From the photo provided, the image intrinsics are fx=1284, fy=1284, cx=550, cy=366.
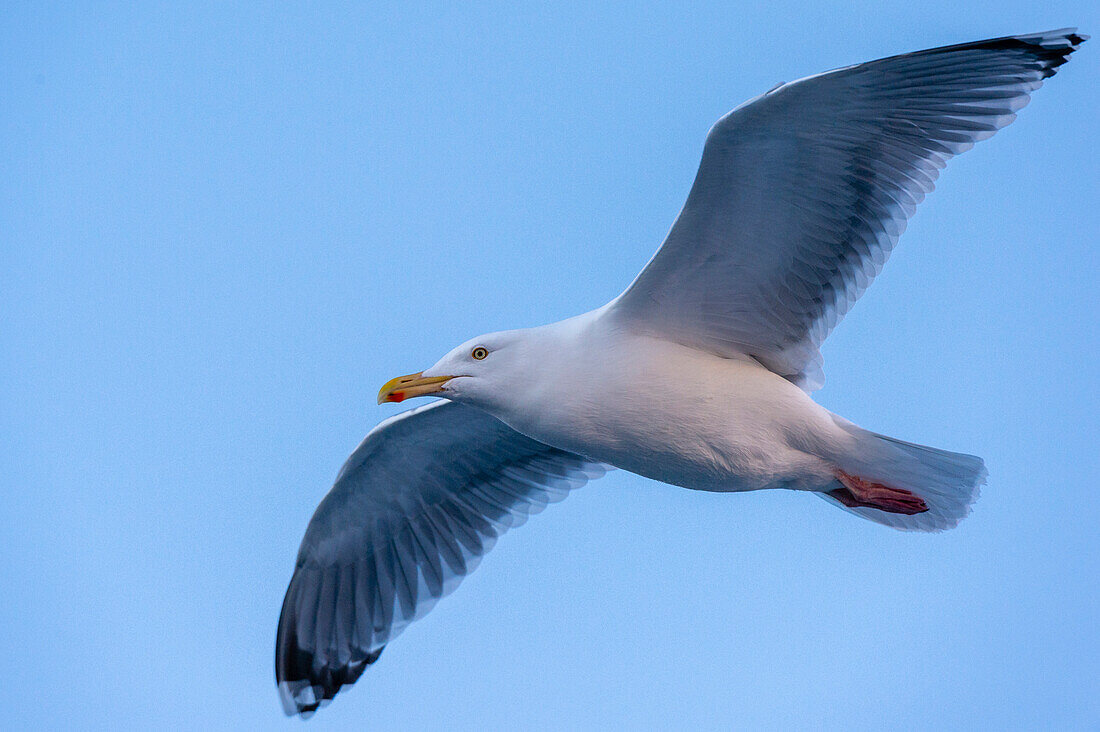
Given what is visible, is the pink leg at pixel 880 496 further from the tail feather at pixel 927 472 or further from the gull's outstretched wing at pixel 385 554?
the gull's outstretched wing at pixel 385 554

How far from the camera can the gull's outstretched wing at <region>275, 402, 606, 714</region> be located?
637 centimetres

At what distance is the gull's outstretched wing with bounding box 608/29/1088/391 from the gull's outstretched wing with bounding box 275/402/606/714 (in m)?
1.46

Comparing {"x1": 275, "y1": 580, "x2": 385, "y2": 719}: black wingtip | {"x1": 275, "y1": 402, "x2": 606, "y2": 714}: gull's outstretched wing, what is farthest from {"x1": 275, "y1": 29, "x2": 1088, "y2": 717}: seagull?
{"x1": 275, "y1": 580, "x2": 385, "y2": 719}: black wingtip

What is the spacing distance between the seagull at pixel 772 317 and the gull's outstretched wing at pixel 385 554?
4.04 ft

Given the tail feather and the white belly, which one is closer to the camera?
the white belly

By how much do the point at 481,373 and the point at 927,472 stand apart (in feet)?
6.14

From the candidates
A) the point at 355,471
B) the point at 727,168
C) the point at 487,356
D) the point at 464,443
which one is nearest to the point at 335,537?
the point at 355,471

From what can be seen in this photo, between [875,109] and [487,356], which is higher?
[875,109]

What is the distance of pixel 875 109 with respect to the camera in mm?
4676

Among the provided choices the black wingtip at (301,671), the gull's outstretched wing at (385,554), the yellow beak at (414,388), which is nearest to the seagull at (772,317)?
the yellow beak at (414,388)

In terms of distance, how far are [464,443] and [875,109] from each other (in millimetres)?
2572

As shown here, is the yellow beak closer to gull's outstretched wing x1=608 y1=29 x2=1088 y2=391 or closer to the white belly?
the white belly

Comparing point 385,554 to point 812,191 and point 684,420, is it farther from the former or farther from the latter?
point 812,191

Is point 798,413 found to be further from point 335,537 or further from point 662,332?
point 335,537
